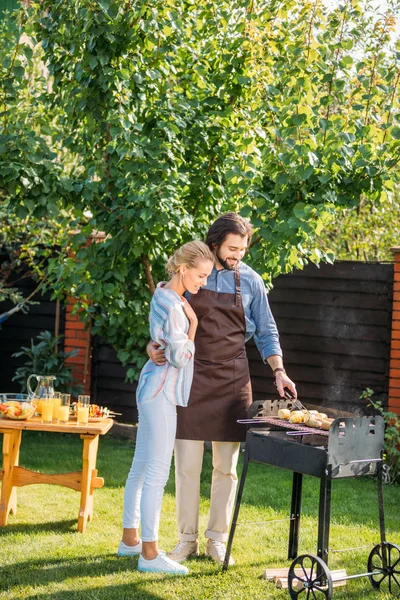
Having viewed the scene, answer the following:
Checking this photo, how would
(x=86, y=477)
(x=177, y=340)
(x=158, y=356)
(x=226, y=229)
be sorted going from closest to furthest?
(x=177, y=340) → (x=158, y=356) → (x=226, y=229) → (x=86, y=477)

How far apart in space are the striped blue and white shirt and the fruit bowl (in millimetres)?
1043

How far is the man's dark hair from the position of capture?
4.12 meters

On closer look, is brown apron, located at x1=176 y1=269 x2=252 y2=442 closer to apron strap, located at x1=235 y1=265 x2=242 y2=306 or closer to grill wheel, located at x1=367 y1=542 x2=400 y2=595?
apron strap, located at x1=235 y1=265 x2=242 y2=306

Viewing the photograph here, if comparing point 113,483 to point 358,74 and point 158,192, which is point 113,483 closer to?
point 158,192

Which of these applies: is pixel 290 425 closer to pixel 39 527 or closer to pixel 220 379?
pixel 220 379

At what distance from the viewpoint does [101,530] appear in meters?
4.80

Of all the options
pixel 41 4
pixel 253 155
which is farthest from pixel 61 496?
pixel 41 4

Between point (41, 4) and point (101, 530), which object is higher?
point (41, 4)

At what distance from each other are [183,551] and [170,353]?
1.10 m

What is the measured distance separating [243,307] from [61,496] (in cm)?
217

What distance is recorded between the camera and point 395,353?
6.76 metres

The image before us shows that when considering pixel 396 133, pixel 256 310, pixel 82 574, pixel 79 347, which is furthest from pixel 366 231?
pixel 82 574

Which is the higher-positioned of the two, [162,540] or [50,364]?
[50,364]

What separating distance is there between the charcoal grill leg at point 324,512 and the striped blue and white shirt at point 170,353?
77 centimetres
